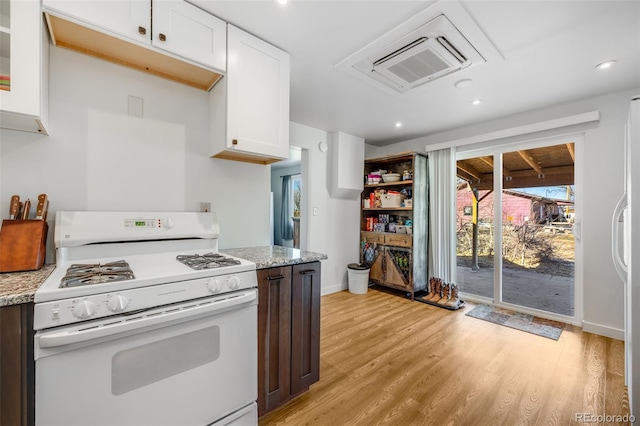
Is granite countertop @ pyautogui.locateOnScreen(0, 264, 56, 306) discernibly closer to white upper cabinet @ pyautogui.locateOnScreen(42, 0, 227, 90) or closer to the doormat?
white upper cabinet @ pyautogui.locateOnScreen(42, 0, 227, 90)

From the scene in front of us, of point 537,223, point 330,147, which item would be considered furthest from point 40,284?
point 537,223

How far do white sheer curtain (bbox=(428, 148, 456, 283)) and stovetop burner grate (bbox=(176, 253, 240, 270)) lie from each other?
311 cm

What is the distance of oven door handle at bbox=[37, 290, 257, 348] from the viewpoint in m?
0.93

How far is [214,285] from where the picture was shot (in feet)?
4.22

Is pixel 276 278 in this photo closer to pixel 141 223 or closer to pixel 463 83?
pixel 141 223

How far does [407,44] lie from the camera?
1.85m

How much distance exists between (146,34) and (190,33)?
233 millimetres

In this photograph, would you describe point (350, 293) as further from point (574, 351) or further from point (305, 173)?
point (574, 351)

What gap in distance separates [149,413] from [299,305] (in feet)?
2.80

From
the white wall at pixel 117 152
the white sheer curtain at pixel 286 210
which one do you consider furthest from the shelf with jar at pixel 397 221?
the white wall at pixel 117 152

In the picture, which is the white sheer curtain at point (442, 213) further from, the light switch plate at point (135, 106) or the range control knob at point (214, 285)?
the light switch plate at point (135, 106)

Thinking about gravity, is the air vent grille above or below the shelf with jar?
above

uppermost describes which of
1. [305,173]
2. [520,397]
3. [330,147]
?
[330,147]

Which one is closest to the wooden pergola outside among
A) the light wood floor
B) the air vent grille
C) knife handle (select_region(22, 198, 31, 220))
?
the light wood floor
